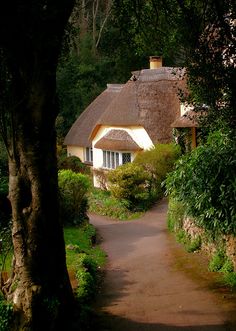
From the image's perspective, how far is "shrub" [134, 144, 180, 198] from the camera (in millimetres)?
25516

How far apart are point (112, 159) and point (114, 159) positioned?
188 mm

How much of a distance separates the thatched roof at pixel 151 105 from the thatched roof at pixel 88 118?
12.9 feet

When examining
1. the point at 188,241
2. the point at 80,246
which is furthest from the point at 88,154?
the point at 188,241

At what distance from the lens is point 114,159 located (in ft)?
99.2

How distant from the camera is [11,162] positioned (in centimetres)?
833

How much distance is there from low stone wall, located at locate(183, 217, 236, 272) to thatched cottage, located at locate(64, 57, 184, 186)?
11.5 m

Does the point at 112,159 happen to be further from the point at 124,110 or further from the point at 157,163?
the point at 157,163

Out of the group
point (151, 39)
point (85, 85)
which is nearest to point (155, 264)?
point (151, 39)

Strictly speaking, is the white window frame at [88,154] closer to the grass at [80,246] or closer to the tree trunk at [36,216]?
the grass at [80,246]

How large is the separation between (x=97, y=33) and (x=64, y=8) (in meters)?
37.6

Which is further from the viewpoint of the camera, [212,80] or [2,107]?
[212,80]

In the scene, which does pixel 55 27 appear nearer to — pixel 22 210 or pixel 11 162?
pixel 11 162

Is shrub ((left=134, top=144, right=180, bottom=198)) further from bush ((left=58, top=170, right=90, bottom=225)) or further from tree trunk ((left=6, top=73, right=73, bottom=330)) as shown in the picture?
tree trunk ((left=6, top=73, right=73, bottom=330))

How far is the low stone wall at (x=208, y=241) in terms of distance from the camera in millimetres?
12836
